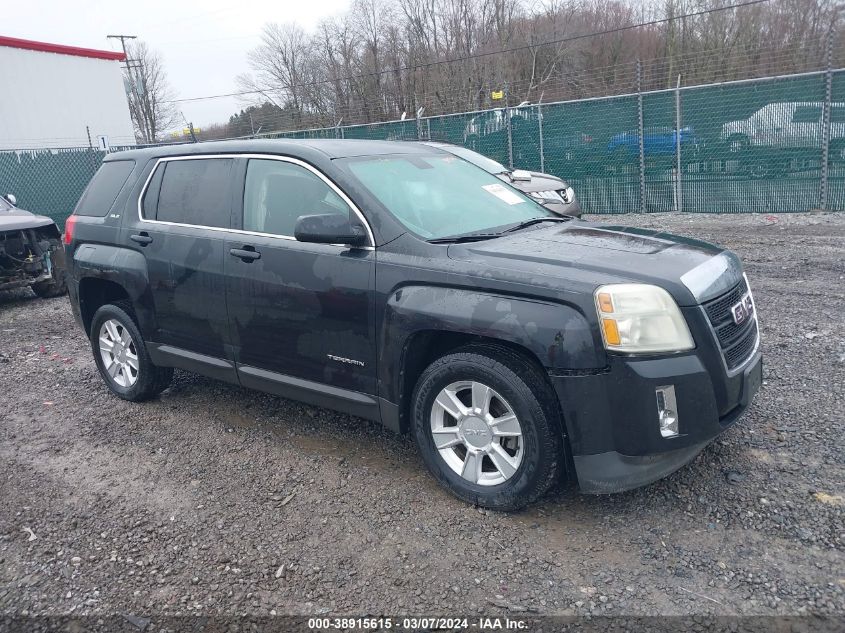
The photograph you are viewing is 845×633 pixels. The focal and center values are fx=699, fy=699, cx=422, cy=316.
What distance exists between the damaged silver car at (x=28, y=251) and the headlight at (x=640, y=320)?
7.98 metres

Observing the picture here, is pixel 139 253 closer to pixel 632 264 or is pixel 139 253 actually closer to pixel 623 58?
pixel 632 264

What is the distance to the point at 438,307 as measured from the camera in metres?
3.44

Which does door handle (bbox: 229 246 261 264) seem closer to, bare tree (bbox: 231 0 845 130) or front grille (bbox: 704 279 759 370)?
front grille (bbox: 704 279 759 370)

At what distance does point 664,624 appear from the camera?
8.73 feet

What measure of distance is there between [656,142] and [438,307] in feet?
36.0

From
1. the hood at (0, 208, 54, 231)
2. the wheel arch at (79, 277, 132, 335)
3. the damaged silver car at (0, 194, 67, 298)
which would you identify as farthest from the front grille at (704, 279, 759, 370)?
the hood at (0, 208, 54, 231)

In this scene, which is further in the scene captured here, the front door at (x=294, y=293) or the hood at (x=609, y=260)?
the front door at (x=294, y=293)

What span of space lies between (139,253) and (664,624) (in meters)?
3.97

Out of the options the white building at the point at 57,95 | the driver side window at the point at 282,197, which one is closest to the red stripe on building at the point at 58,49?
the white building at the point at 57,95

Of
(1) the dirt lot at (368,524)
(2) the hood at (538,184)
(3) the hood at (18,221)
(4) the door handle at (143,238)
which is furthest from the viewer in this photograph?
(2) the hood at (538,184)

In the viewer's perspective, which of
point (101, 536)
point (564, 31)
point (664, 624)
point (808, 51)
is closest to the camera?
point (664, 624)

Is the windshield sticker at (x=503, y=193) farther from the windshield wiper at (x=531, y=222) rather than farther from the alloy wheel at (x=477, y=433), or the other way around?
Answer: the alloy wheel at (x=477, y=433)

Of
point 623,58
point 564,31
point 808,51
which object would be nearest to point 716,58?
point 808,51

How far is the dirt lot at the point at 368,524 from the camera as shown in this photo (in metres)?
2.92
